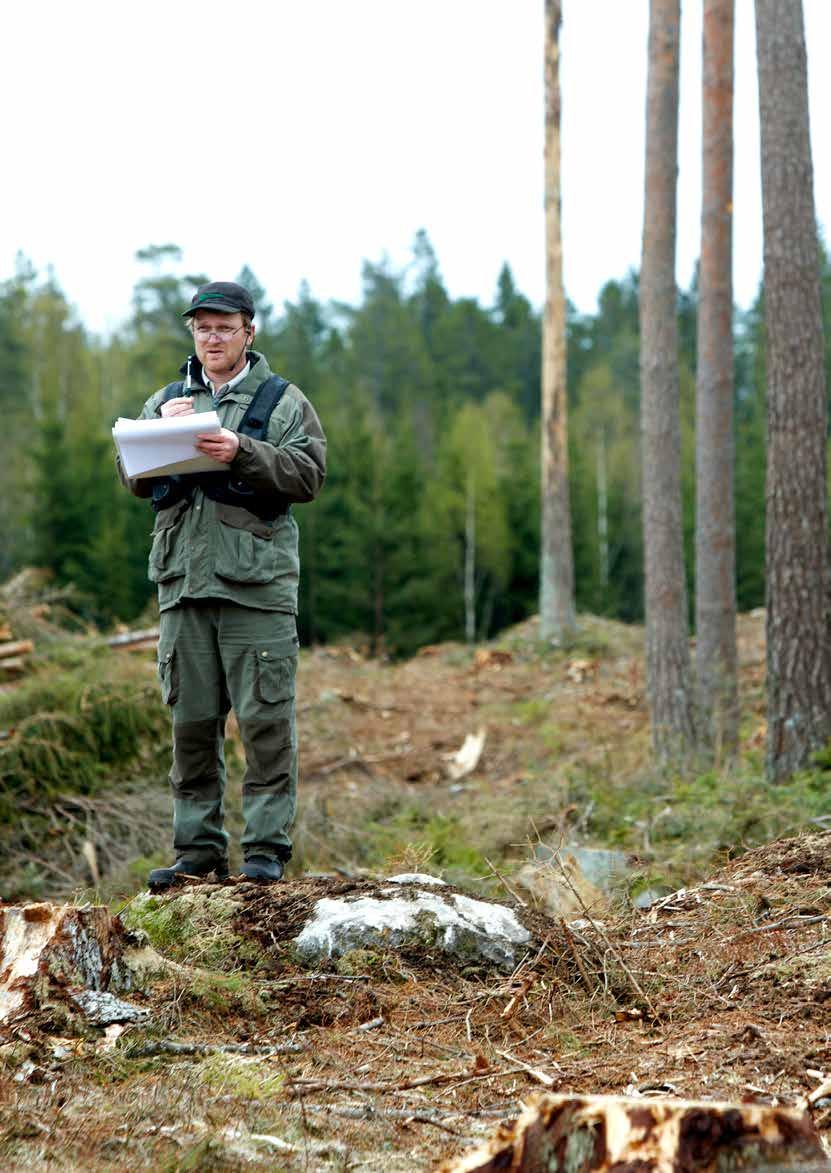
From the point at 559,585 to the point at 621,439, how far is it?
3133 centimetres

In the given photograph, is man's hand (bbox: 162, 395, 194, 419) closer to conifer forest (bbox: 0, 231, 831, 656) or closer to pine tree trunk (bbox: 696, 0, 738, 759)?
pine tree trunk (bbox: 696, 0, 738, 759)

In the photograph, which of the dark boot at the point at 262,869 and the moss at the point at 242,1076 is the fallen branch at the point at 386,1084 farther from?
the dark boot at the point at 262,869

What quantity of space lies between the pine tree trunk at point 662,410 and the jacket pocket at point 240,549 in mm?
6257

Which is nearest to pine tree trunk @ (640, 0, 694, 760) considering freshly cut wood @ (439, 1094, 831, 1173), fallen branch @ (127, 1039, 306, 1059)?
fallen branch @ (127, 1039, 306, 1059)

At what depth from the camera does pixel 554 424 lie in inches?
775

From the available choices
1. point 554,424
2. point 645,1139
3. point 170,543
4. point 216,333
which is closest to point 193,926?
point 170,543

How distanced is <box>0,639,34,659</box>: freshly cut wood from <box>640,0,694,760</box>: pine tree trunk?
16.2ft

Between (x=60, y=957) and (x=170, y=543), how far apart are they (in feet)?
6.29

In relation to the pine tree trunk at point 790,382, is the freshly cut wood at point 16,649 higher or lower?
lower

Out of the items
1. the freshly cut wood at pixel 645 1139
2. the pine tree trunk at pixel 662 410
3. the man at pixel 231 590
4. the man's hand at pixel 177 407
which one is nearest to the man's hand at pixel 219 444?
the man at pixel 231 590

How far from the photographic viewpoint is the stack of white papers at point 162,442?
4578 mm

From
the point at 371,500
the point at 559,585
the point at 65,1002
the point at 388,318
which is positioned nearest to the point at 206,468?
the point at 65,1002

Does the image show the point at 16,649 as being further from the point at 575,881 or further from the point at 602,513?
the point at 602,513

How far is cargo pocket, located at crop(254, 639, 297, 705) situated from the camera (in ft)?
16.5
